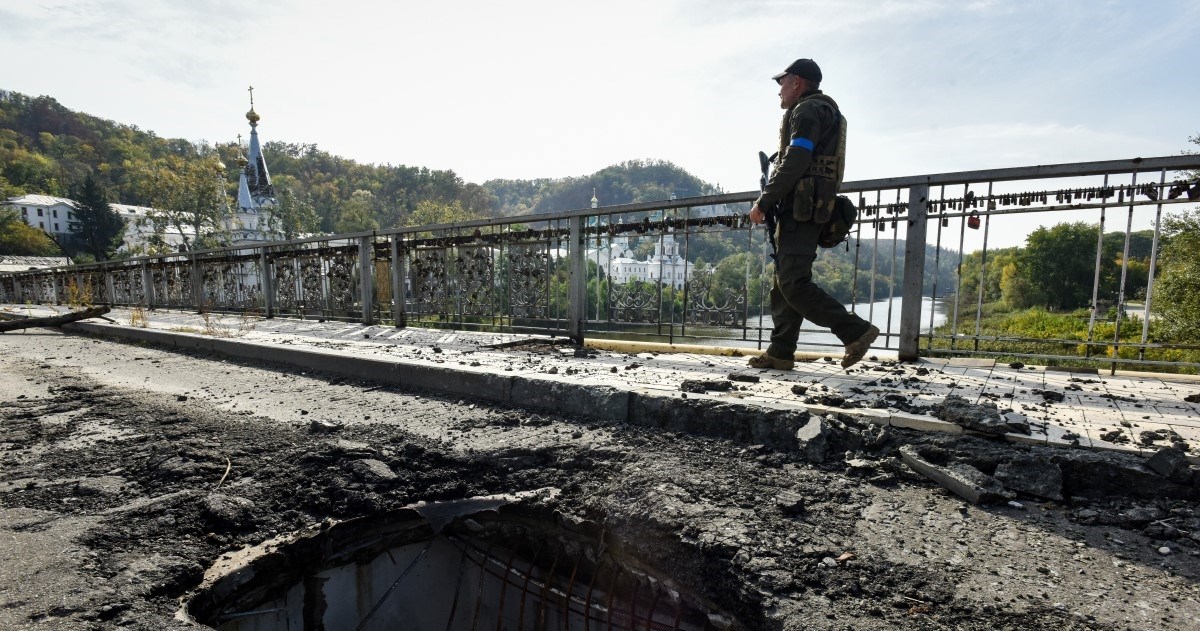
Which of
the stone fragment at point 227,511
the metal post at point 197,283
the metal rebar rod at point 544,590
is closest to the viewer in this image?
the stone fragment at point 227,511

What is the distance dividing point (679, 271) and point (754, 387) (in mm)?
2472

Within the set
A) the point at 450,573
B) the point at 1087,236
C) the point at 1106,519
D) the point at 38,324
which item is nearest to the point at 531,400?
the point at 450,573

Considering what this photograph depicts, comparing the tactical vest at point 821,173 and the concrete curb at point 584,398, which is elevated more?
the tactical vest at point 821,173

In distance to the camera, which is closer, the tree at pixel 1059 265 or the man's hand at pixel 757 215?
the man's hand at pixel 757 215

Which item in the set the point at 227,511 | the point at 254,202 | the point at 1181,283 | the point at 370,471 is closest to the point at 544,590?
the point at 370,471

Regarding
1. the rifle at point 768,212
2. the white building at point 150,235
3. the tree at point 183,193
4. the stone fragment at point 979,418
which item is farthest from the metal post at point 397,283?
the tree at point 183,193

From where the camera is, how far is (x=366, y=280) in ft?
29.7

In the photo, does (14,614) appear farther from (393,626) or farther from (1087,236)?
(1087,236)

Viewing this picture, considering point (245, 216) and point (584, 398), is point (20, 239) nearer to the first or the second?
point (245, 216)

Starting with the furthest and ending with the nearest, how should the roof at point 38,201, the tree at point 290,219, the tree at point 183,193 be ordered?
the roof at point 38,201
the tree at point 290,219
the tree at point 183,193

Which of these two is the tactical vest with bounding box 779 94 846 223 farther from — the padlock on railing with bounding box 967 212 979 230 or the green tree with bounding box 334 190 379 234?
the green tree with bounding box 334 190 379 234

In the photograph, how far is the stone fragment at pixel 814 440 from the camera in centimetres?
274

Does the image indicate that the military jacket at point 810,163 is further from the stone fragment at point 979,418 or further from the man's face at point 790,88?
the stone fragment at point 979,418

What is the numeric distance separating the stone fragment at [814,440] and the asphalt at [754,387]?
0.11 meters
